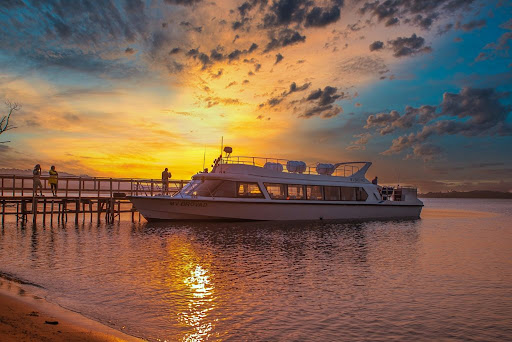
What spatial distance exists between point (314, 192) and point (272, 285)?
2216 centimetres

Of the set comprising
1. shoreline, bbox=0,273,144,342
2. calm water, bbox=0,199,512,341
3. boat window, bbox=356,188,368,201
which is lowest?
calm water, bbox=0,199,512,341

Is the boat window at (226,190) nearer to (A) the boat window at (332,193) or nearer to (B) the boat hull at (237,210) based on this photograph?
(B) the boat hull at (237,210)

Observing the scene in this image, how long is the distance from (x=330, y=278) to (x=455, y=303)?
3.81m

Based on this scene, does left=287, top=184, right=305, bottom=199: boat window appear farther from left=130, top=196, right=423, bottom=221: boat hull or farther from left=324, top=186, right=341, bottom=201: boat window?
left=324, top=186, right=341, bottom=201: boat window

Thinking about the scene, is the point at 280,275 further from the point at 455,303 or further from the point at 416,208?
the point at 416,208

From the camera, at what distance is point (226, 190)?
92.7ft

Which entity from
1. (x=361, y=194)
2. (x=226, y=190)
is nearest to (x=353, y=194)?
(x=361, y=194)

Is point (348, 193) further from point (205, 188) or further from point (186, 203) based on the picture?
point (186, 203)

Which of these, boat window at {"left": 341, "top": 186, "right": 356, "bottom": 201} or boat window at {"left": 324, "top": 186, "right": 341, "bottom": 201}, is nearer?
boat window at {"left": 324, "top": 186, "right": 341, "bottom": 201}

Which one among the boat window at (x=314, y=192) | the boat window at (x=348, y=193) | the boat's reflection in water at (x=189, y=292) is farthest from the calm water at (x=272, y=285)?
the boat window at (x=348, y=193)

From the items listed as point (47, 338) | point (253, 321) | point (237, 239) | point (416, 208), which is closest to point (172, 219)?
point (237, 239)

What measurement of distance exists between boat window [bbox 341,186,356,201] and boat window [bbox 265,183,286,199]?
6803 millimetres

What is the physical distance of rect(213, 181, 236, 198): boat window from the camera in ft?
92.2

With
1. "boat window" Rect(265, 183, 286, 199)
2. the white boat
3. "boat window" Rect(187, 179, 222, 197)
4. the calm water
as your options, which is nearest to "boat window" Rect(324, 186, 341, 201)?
the white boat
